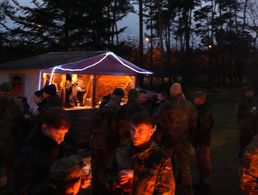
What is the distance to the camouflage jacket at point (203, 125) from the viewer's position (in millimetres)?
7332

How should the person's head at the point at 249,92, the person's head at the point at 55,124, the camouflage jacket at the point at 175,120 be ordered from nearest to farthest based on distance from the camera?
the person's head at the point at 55,124 < the camouflage jacket at the point at 175,120 < the person's head at the point at 249,92

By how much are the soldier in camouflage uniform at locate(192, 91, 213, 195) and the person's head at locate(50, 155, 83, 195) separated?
4944 millimetres

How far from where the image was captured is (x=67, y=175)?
242 cm

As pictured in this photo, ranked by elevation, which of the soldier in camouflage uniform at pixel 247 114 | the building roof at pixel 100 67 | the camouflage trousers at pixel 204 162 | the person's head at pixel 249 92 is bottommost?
the camouflage trousers at pixel 204 162

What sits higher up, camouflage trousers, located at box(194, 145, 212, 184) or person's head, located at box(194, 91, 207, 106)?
person's head, located at box(194, 91, 207, 106)

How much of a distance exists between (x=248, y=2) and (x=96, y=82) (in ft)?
114

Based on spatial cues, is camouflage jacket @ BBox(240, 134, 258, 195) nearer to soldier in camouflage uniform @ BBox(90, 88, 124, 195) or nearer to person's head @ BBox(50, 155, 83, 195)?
person's head @ BBox(50, 155, 83, 195)

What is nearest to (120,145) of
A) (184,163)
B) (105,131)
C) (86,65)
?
(105,131)

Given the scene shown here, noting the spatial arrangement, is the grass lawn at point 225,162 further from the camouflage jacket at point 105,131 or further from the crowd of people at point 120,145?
the camouflage jacket at point 105,131

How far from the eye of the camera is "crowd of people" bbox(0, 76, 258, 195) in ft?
8.87

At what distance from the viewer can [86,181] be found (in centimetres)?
260

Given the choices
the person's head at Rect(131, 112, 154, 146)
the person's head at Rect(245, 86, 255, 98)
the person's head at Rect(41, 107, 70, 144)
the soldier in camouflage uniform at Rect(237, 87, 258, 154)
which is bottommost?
the soldier in camouflage uniform at Rect(237, 87, 258, 154)

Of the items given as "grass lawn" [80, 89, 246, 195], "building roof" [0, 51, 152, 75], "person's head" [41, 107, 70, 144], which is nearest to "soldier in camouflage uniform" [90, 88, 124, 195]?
"grass lawn" [80, 89, 246, 195]

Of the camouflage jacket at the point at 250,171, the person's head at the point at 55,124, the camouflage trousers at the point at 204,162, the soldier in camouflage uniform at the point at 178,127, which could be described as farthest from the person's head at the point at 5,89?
the camouflage jacket at the point at 250,171
